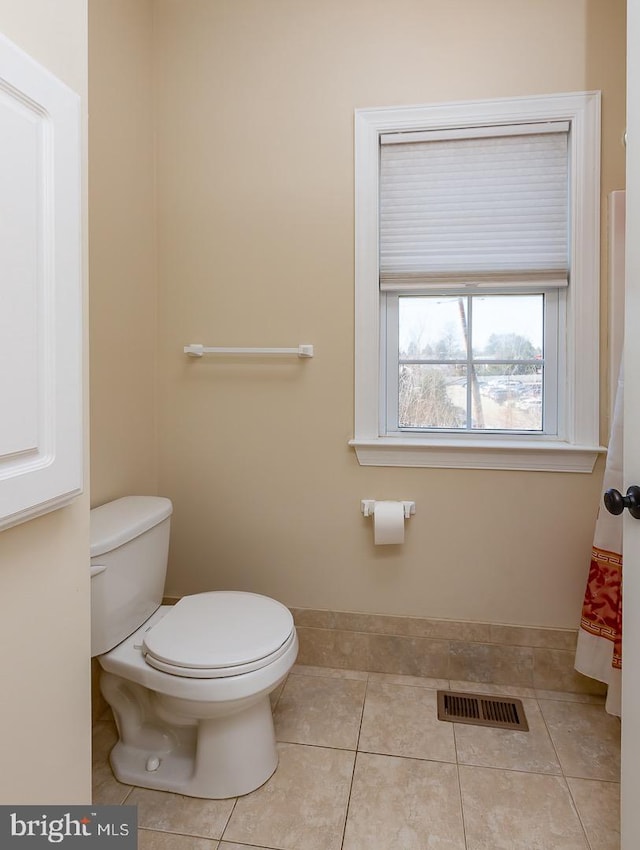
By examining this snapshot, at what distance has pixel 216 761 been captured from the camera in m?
1.41

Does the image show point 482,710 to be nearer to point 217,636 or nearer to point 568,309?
point 217,636

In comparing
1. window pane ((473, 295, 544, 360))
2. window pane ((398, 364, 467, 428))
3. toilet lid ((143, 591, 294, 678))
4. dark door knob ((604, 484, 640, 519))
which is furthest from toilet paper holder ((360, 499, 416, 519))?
dark door knob ((604, 484, 640, 519))

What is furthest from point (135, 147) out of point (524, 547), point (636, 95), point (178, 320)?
point (524, 547)

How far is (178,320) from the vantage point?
2.05m

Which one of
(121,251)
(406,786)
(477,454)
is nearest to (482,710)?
(406,786)

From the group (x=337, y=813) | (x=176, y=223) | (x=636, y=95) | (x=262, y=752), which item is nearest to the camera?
(x=636, y=95)

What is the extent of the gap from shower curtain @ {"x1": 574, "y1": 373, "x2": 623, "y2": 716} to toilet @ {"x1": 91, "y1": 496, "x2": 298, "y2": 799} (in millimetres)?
959

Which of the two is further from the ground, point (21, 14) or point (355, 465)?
point (21, 14)

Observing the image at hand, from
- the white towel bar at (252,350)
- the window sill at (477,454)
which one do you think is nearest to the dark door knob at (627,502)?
the window sill at (477,454)

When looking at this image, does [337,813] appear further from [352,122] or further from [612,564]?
[352,122]

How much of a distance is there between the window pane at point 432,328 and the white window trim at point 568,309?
145 millimetres

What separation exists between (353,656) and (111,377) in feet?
4.41

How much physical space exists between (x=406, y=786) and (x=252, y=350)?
1.44m

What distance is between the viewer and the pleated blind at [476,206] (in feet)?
6.03
